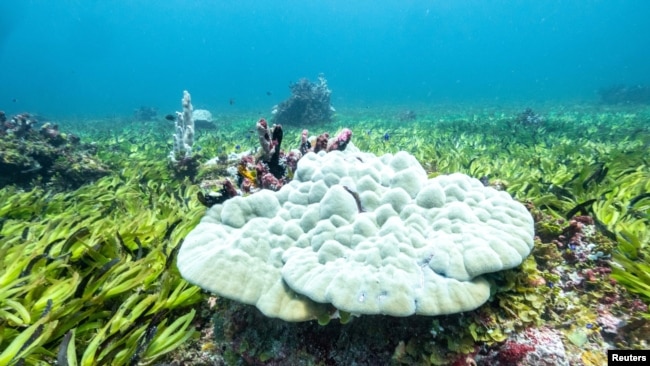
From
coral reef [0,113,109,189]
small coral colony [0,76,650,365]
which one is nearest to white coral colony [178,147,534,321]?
small coral colony [0,76,650,365]

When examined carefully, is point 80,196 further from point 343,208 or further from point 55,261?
point 343,208

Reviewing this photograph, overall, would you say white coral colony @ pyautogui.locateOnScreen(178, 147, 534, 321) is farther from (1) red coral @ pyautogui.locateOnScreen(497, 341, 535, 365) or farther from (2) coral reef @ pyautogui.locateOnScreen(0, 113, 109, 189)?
(2) coral reef @ pyautogui.locateOnScreen(0, 113, 109, 189)

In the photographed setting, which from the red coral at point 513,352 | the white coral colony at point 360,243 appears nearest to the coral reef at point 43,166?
the white coral colony at point 360,243

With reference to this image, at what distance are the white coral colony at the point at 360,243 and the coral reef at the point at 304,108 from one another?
14724 mm

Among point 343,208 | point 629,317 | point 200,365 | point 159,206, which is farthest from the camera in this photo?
point 159,206

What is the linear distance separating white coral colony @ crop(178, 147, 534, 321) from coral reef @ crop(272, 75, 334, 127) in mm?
14724

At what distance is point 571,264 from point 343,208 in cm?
210

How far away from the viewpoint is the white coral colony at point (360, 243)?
2.00 meters

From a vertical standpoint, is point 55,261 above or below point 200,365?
above

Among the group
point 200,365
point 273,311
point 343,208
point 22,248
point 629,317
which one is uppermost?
point 343,208

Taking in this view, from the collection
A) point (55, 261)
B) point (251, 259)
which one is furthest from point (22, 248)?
point (251, 259)

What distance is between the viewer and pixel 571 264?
279 cm

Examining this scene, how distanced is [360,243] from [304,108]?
16.3 m

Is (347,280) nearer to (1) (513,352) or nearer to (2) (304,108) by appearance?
(1) (513,352)
